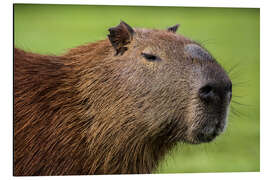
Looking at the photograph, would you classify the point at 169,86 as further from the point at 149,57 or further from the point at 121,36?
the point at 121,36

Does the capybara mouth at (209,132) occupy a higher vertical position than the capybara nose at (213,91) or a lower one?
lower

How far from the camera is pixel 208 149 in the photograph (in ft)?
13.5

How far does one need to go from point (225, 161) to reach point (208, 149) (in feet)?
0.65

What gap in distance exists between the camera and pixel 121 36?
3.11m

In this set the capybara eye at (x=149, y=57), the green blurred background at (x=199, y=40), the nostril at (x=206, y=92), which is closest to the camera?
the nostril at (x=206, y=92)

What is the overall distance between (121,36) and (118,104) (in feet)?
1.60

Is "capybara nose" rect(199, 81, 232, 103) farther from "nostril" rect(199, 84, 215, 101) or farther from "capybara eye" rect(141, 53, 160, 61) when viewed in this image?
"capybara eye" rect(141, 53, 160, 61)

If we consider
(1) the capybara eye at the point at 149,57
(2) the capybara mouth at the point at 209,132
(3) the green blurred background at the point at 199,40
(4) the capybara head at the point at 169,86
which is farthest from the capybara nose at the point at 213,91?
(3) the green blurred background at the point at 199,40

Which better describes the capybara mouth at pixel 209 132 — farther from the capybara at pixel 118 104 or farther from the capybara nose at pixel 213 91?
the capybara nose at pixel 213 91

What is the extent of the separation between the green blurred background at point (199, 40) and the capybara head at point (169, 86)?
0.79m

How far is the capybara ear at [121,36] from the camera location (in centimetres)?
309

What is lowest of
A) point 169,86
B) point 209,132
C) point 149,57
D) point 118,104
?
point 209,132

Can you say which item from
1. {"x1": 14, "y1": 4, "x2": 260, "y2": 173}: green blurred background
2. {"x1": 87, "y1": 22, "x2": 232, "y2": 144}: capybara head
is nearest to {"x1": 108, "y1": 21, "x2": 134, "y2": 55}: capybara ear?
{"x1": 87, "y1": 22, "x2": 232, "y2": 144}: capybara head

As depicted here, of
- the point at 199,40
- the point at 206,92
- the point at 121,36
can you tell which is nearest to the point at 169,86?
the point at 206,92
